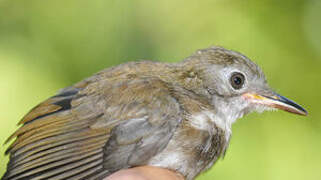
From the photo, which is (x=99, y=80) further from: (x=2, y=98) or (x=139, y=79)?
(x=2, y=98)

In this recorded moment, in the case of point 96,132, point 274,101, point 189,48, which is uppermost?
point 96,132

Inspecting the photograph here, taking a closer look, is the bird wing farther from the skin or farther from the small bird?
the skin

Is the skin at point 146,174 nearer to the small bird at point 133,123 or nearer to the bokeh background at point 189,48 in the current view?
the small bird at point 133,123

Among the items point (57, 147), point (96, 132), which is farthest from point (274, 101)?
point (57, 147)

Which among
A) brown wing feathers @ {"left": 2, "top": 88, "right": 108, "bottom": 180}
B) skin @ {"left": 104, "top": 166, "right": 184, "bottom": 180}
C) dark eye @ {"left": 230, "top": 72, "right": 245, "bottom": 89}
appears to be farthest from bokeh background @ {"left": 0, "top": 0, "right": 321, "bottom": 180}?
brown wing feathers @ {"left": 2, "top": 88, "right": 108, "bottom": 180}

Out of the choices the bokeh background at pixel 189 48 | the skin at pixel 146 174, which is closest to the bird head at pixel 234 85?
the skin at pixel 146 174

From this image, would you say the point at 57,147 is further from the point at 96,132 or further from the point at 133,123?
the point at 133,123
